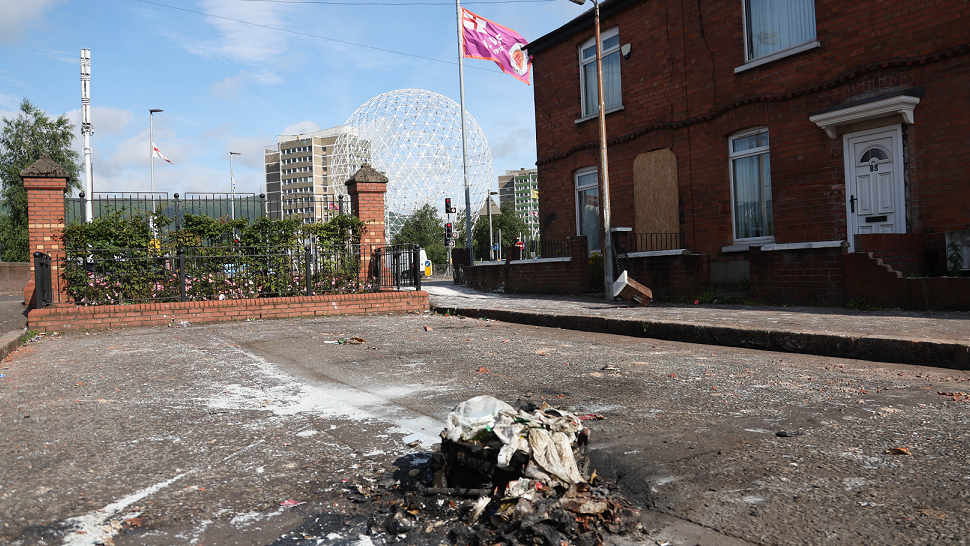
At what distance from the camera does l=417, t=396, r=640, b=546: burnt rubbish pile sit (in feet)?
A: 8.15

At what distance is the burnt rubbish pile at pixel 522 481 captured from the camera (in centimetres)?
248

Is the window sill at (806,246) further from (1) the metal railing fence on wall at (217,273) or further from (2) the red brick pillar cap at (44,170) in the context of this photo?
(2) the red brick pillar cap at (44,170)

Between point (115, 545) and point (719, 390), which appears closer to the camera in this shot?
point (115, 545)

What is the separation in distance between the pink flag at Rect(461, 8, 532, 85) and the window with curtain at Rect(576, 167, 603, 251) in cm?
672

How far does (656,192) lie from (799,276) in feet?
15.6

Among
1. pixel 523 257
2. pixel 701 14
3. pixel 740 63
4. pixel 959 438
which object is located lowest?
pixel 959 438

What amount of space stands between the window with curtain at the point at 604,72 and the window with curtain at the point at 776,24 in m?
3.67

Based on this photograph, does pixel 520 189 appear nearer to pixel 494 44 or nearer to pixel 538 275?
pixel 494 44

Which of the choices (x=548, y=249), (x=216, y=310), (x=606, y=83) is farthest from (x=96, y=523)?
(x=606, y=83)

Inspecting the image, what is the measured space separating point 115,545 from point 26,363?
6256mm

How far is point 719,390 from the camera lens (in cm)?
500

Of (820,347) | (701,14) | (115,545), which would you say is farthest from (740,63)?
(115,545)

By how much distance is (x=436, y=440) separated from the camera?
3736mm

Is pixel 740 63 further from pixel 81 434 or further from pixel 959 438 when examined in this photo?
pixel 81 434
